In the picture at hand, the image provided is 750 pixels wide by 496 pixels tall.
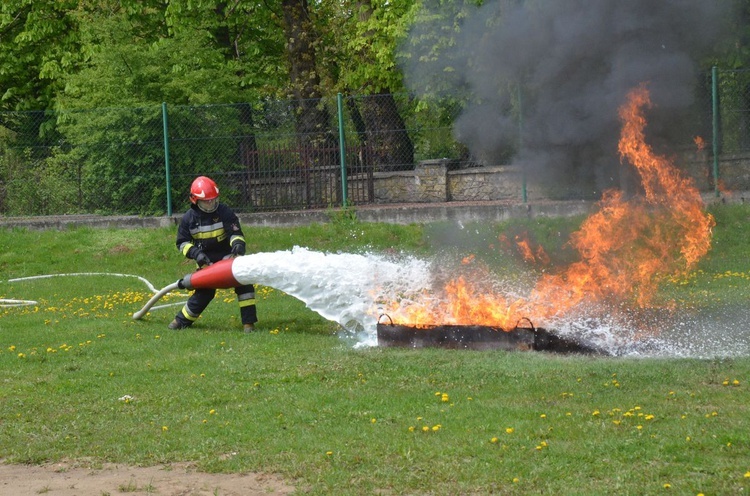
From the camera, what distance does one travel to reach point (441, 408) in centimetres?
727

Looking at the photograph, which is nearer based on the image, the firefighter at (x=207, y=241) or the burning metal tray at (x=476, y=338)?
the burning metal tray at (x=476, y=338)

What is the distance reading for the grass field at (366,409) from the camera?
19.0ft

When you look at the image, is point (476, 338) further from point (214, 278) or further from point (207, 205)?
point (207, 205)

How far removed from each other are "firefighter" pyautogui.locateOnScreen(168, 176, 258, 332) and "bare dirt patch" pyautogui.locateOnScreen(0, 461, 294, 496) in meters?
5.20

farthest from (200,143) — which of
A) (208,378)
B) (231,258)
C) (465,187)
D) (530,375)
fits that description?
(530,375)

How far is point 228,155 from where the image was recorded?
800 inches

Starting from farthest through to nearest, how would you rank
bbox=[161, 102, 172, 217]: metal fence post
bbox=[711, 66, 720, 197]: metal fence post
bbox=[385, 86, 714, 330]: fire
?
bbox=[161, 102, 172, 217]: metal fence post → bbox=[711, 66, 720, 197]: metal fence post → bbox=[385, 86, 714, 330]: fire

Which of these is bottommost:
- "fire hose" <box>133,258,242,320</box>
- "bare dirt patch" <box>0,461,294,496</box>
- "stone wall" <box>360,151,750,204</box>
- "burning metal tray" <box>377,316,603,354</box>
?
"bare dirt patch" <box>0,461,294,496</box>

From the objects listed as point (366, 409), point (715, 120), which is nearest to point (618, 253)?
point (366, 409)

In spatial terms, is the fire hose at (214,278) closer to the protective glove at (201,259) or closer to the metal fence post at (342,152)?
the protective glove at (201,259)

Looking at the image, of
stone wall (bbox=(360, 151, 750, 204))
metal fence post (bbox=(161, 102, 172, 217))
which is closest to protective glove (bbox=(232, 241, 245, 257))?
stone wall (bbox=(360, 151, 750, 204))

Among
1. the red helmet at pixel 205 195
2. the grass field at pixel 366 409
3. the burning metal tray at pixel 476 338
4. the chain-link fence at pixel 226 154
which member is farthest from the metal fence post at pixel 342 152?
the burning metal tray at pixel 476 338

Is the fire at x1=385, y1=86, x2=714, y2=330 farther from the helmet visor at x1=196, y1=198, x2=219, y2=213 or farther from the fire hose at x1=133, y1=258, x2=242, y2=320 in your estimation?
the helmet visor at x1=196, y1=198, x2=219, y2=213

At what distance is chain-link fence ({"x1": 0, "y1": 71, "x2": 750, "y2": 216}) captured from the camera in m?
20.0
